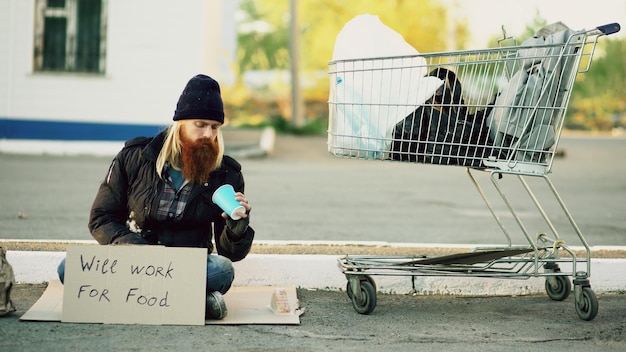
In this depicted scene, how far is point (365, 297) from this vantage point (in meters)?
5.24

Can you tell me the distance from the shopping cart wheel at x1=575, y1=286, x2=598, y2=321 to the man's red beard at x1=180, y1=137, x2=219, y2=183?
226cm

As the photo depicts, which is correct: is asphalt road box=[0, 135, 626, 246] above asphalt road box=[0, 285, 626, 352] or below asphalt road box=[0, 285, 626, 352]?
below

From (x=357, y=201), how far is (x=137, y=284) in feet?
22.0

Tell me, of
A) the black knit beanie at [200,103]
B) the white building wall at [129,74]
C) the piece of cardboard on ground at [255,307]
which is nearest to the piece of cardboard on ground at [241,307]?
the piece of cardboard on ground at [255,307]

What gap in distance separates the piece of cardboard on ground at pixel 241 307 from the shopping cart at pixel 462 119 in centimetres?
49

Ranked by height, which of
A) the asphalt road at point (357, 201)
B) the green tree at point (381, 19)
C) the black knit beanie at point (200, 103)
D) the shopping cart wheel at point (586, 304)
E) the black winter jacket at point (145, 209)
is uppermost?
the green tree at point (381, 19)

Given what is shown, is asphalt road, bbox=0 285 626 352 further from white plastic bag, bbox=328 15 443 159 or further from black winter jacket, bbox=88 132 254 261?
white plastic bag, bbox=328 15 443 159

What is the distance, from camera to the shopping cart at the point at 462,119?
509 centimetres

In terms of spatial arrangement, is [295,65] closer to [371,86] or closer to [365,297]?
[371,86]

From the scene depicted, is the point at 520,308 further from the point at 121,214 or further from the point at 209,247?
the point at 121,214

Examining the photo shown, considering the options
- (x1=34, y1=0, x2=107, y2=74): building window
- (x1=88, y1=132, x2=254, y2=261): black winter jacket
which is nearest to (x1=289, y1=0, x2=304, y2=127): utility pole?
(x1=34, y1=0, x2=107, y2=74): building window

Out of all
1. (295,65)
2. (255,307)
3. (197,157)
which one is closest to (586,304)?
(255,307)

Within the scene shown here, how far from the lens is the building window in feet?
55.2

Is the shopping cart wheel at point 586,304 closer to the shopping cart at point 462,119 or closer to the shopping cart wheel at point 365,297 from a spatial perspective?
the shopping cart at point 462,119
